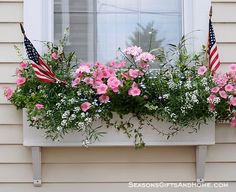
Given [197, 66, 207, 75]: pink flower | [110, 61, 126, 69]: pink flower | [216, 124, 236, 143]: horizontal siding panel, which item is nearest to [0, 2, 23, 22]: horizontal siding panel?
[110, 61, 126, 69]: pink flower

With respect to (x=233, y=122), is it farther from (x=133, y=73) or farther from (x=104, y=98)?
(x=104, y=98)

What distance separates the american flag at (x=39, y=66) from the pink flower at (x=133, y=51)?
0.47 metres

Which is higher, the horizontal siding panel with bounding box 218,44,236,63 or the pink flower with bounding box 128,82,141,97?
the horizontal siding panel with bounding box 218,44,236,63

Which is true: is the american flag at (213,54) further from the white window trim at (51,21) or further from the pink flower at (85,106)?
the pink flower at (85,106)

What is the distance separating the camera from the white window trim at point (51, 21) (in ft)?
10.1

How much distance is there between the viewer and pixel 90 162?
10.0ft

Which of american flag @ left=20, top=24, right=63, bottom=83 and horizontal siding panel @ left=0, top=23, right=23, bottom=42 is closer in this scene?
american flag @ left=20, top=24, right=63, bottom=83

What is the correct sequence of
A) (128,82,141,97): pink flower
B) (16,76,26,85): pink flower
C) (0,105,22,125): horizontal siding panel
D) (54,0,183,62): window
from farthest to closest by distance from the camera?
(54,0,183,62): window
(0,105,22,125): horizontal siding panel
(16,76,26,85): pink flower
(128,82,141,97): pink flower

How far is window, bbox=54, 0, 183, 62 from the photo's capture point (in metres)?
3.18

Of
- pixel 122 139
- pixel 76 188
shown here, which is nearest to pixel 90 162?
pixel 76 188

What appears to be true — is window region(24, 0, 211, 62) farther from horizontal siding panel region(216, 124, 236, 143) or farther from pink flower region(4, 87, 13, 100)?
horizontal siding panel region(216, 124, 236, 143)

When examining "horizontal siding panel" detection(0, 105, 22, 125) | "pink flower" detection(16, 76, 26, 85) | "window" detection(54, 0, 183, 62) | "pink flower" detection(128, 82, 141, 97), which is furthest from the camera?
"window" detection(54, 0, 183, 62)

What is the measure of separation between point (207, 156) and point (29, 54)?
4.27 feet

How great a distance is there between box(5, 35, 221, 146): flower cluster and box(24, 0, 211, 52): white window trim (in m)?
0.21
